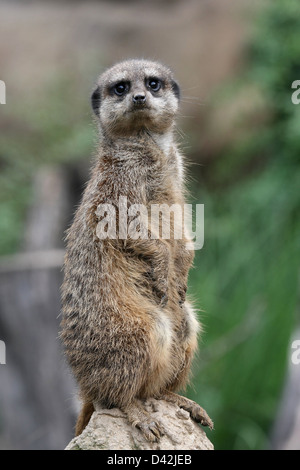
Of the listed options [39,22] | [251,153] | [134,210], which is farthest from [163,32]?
[134,210]

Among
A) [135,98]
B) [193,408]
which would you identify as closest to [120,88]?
[135,98]

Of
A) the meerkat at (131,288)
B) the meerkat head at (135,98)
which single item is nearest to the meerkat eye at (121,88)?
→ the meerkat head at (135,98)

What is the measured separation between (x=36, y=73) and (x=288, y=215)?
3.63 meters

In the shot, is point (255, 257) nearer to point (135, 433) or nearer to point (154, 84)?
point (154, 84)

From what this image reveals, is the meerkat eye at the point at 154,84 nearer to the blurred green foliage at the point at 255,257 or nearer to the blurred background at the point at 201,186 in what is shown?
the blurred background at the point at 201,186

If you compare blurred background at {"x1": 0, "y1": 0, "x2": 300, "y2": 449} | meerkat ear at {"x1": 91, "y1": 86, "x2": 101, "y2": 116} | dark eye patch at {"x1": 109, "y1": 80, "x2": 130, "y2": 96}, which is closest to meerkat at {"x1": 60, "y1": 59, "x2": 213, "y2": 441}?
dark eye patch at {"x1": 109, "y1": 80, "x2": 130, "y2": 96}

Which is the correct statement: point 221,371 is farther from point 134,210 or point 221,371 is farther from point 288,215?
point 134,210

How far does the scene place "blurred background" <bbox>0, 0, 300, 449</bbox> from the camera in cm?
589

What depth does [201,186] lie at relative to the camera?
7.70 m

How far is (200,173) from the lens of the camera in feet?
26.2

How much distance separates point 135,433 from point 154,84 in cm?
176

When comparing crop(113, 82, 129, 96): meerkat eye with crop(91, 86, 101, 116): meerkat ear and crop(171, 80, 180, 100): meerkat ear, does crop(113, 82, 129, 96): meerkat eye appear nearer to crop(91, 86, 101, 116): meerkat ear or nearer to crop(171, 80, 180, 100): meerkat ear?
crop(91, 86, 101, 116): meerkat ear

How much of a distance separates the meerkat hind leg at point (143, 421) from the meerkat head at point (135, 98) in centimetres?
129

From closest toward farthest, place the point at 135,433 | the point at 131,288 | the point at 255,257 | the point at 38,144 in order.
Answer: the point at 135,433
the point at 131,288
the point at 255,257
the point at 38,144
